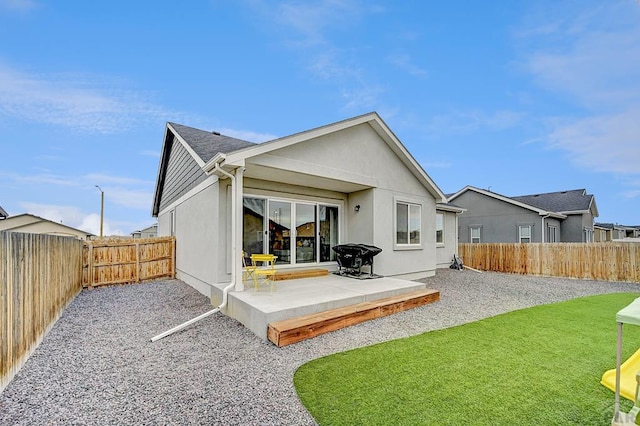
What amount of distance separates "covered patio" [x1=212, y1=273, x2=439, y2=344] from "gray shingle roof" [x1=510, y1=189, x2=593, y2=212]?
17463 mm

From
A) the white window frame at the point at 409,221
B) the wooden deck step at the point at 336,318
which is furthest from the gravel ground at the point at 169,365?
the white window frame at the point at 409,221

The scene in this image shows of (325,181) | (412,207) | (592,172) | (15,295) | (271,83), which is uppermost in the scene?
(271,83)

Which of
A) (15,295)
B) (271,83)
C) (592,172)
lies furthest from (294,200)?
(592,172)

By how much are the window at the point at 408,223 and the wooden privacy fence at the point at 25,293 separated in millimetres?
8975

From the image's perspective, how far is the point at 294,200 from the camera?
8.73m

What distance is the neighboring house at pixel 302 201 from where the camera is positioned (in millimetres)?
7129

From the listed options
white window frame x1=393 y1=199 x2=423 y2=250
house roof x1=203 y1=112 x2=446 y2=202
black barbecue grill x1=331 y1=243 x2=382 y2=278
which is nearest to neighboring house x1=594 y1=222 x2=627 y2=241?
white window frame x1=393 y1=199 x2=423 y2=250

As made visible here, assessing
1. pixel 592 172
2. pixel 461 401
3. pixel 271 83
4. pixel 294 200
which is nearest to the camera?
pixel 461 401

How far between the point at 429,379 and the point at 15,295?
5.22 m

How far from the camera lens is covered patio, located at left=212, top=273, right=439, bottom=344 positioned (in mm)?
5074

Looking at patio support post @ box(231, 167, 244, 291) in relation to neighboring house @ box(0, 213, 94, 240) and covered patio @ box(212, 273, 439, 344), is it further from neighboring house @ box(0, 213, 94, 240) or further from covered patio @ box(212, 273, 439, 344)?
neighboring house @ box(0, 213, 94, 240)

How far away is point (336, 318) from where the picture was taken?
5.27 meters

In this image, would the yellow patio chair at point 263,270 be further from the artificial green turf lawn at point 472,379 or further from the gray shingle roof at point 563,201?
the gray shingle roof at point 563,201

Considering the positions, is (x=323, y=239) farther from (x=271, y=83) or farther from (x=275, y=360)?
(x=271, y=83)
